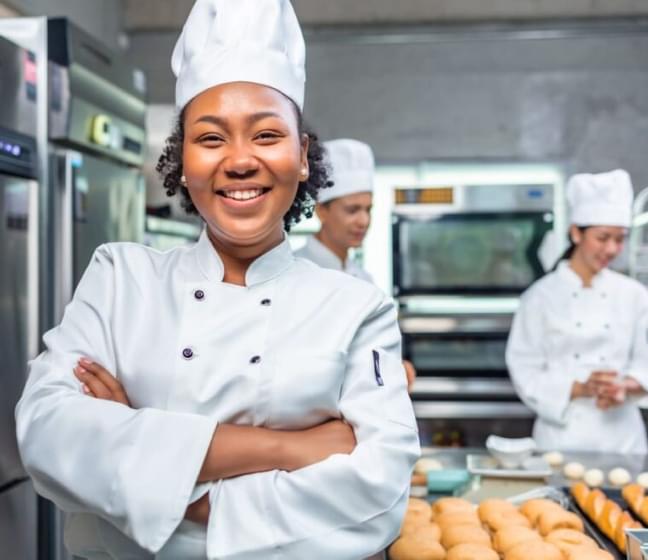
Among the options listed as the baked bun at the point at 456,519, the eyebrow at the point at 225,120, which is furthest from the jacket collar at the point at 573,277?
the eyebrow at the point at 225,120

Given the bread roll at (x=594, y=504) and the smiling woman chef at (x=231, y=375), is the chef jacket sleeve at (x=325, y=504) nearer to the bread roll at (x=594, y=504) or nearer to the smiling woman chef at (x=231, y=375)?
the smiling woman chef at (x=231, y=375)

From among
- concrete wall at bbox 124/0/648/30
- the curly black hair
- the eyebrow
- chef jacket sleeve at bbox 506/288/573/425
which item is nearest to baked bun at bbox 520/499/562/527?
the curly black hair

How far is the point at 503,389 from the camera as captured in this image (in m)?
3.68

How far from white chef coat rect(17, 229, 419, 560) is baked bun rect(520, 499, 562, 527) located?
61 centimetres

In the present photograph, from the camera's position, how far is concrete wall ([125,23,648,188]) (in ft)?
13.8

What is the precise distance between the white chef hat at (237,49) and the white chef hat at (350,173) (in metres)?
1.50

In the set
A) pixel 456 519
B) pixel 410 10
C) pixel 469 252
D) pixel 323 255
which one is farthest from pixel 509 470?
pixel 410 10

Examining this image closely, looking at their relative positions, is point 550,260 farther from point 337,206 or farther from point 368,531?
point 368,531

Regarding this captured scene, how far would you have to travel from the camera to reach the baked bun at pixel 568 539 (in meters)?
1.36

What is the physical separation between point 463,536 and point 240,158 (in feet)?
2.72

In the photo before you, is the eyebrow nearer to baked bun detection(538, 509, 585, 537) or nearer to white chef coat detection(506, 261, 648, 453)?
baked bun detection(538, 509, 585, 537)

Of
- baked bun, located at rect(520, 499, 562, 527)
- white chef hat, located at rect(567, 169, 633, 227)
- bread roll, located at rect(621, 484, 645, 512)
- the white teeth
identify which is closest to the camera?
the white teeth

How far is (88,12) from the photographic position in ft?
13.0

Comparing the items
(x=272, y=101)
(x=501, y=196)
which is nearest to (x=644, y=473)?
(x=272, y=101)
